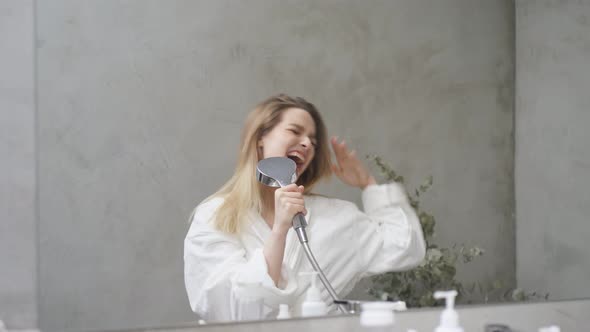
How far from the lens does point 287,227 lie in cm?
128

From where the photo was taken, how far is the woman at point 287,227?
1.23 meters

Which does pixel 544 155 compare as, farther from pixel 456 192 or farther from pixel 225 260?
pixel 225 260

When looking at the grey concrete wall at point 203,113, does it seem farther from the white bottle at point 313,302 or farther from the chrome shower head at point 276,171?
the white bottle at point 313,302

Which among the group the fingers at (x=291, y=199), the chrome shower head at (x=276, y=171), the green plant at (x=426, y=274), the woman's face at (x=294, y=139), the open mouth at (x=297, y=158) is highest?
the woman's face at (x=294, y=139)

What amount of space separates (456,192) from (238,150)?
46 cm

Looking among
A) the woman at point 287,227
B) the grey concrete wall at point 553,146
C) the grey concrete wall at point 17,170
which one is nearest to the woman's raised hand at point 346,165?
the woman at point 287,227

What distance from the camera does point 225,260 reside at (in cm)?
123

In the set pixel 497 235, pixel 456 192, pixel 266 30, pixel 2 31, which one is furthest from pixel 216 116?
pixel 497 235

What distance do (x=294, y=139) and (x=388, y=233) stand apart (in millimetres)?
264

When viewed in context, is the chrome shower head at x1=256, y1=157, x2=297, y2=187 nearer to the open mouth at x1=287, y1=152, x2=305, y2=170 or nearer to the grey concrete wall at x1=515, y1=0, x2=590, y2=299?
the open mouth at x1=287, y1=152, x2=305, y2=170

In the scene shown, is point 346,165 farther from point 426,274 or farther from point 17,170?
point 17,170

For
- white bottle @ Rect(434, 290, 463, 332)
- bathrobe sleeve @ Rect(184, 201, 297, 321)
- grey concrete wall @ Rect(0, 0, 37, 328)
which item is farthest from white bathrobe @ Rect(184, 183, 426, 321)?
grey concrete wall @ Rect(0, 0, 37, 328)

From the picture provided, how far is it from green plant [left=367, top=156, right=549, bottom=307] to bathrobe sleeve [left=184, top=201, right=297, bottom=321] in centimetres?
24

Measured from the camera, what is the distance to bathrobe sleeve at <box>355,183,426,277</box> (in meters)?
1.34
